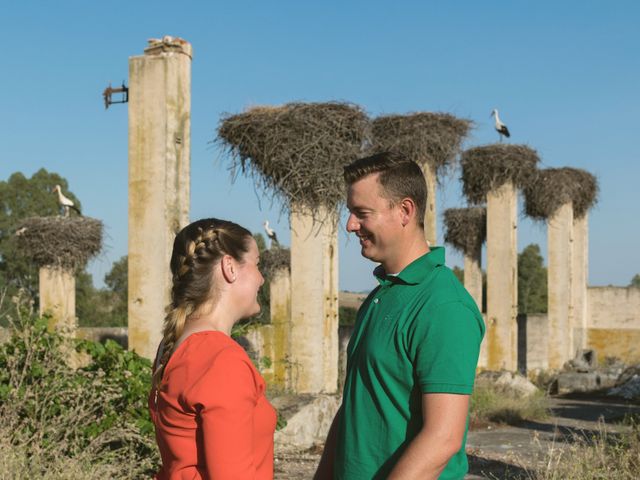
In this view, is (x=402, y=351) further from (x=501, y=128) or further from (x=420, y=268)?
(x=501, y=128)

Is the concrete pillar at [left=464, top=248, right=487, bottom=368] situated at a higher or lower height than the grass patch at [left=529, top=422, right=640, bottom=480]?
higher

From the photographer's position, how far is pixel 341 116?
975 cm

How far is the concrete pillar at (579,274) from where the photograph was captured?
2161 cm

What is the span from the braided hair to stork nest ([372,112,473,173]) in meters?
8.72

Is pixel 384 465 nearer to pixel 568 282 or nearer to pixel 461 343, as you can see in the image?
pixel 461 343

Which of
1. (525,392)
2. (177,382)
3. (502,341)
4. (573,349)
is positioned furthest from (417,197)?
(573,349)

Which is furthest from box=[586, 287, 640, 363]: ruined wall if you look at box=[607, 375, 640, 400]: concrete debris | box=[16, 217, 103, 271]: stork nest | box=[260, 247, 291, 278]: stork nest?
box=[16, 217, 103, 271]: stork nest

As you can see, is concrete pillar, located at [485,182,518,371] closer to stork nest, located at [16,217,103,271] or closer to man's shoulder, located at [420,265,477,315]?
stork nest, located at [16,217,103,271]

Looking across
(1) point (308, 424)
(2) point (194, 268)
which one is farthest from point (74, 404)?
(2) point (194, 268)

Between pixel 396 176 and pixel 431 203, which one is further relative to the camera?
pixel 431 203

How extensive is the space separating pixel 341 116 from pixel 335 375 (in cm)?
328

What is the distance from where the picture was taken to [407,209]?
2.52m

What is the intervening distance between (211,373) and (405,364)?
1.81 feet

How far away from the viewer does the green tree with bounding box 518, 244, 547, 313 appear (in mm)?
39000
